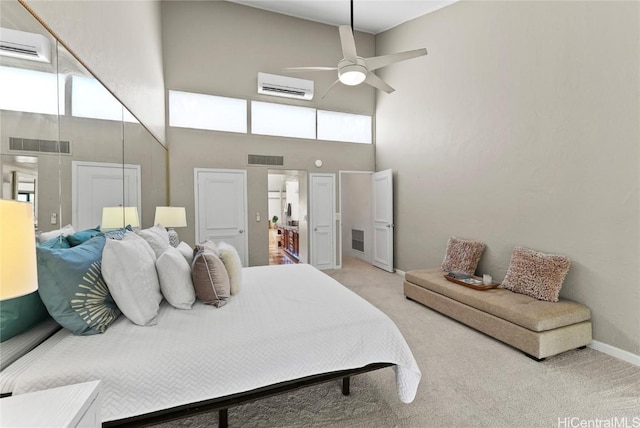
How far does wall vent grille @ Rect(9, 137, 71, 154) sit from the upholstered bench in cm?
363

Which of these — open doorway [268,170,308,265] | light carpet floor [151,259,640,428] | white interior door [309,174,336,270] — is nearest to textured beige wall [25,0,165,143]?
light carpet floor [151,259,640,428]

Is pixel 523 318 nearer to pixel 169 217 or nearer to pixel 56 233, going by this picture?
pixel 56 233

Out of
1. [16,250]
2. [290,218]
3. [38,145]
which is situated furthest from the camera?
[290,218]

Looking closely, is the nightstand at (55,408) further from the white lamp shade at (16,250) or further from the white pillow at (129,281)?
the white pillow at (129,281)

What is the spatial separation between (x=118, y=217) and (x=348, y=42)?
2.60 m

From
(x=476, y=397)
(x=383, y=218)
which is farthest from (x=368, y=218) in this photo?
(x=476, y=397)

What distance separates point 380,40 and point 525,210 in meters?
4.56

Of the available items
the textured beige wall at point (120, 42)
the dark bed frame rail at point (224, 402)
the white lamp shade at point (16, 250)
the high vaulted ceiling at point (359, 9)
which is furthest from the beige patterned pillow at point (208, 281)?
the high vaulted ceiling at point (359, 9)

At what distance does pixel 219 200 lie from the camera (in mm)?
5129

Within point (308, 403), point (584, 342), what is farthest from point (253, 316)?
point (584, 342)

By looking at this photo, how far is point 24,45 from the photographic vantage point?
1343 millimetres

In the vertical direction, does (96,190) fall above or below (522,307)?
above

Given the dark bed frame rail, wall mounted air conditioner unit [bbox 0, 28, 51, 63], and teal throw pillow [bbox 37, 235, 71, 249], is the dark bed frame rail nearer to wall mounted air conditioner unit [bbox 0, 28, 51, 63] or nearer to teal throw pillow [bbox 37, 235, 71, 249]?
teal throw pillow [bbox 37, 235, 71, 249]

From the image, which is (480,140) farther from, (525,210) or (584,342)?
(584,342)
